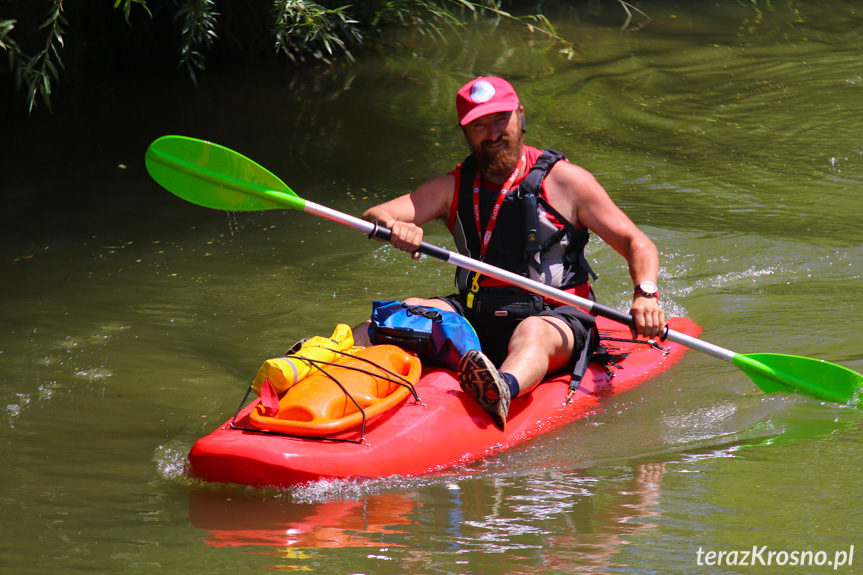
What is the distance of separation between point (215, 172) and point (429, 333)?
1087 mm

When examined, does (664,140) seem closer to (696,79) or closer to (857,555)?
(696,79)

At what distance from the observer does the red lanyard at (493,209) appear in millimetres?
3312

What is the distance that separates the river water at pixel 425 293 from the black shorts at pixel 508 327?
0.25m

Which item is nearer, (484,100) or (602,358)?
(484,100)

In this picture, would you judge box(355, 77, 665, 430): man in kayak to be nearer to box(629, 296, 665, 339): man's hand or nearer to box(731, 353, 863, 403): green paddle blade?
box(629, 296, 665, 339): man's hand

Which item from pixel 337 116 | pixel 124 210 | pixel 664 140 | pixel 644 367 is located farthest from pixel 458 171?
pixel 337 116

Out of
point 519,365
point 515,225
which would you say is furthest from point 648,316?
point 515,225

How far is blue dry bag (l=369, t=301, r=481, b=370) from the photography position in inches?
121

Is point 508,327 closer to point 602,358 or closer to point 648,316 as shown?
point 602,358

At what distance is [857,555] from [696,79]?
707cm

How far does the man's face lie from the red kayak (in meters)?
0.78

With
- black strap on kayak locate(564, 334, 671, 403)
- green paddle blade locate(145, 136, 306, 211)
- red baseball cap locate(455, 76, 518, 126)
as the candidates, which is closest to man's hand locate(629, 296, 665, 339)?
black strap on kayak locate(564, 334, 671, 403)

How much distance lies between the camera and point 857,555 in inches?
83.1

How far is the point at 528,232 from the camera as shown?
129 inches
